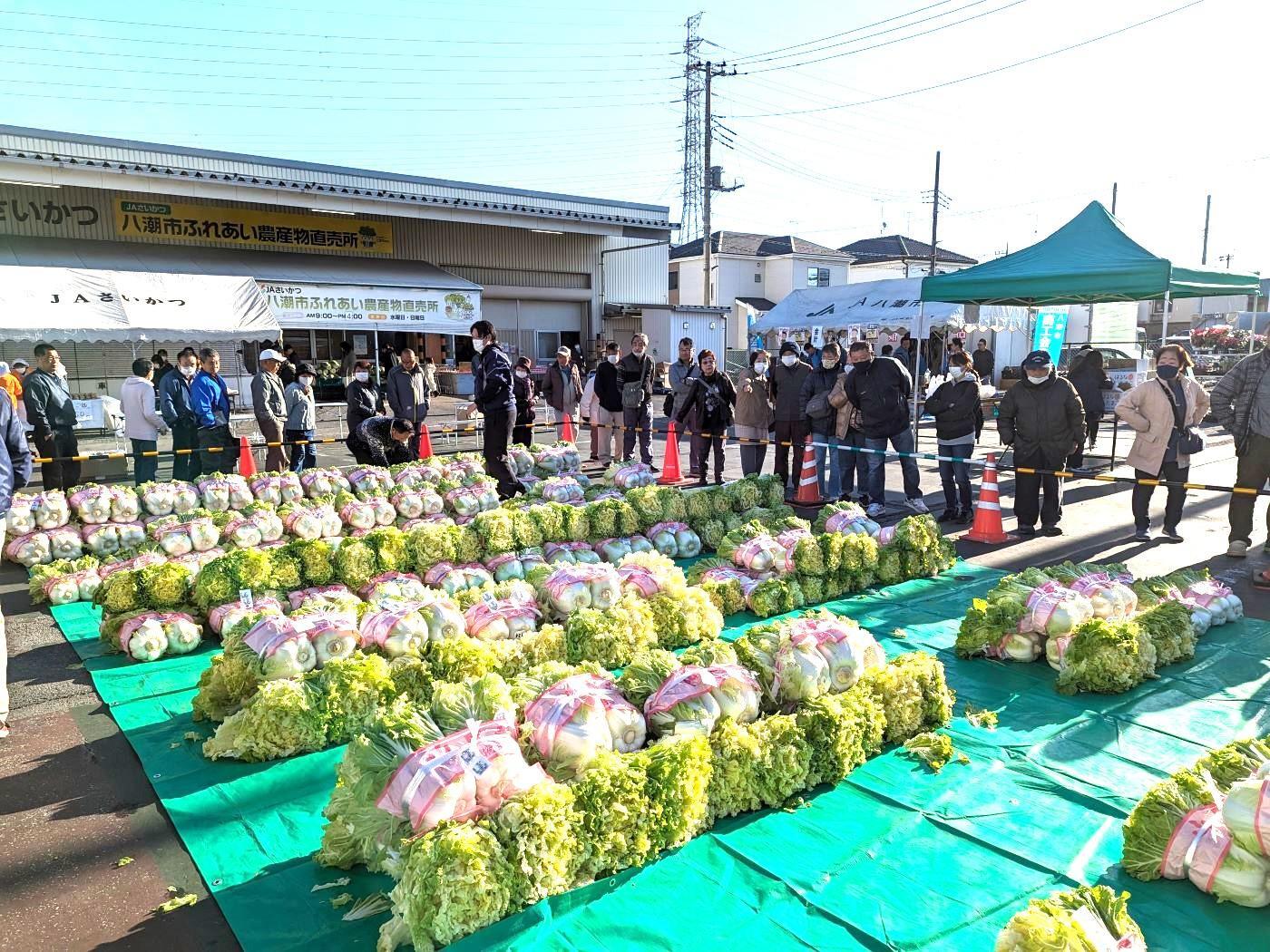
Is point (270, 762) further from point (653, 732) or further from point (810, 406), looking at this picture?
point (810, 406)

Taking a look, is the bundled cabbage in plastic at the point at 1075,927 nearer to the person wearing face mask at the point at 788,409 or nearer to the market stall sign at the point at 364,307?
the person wearing face mask at the point at 788,409

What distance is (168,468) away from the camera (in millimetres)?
14109

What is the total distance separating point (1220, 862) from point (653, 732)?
2.28 metres

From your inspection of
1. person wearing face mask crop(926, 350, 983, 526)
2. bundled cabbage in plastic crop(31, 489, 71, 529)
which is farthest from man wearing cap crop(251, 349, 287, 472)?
person wearing face mask crop(926, 350, 983, 526)

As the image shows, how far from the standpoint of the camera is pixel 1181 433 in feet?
30.3

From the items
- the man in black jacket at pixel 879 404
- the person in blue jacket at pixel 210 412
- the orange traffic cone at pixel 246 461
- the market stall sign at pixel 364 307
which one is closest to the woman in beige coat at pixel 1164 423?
the man in black jacket at pixel 879 404

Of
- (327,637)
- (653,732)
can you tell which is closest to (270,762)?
(327,637)

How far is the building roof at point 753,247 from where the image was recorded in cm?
4900

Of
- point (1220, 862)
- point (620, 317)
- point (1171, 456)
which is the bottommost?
point (1220, 862)

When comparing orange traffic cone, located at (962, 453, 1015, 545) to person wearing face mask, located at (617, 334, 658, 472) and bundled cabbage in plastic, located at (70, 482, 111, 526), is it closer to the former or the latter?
person wearing face mask, located at (617, 334, 658, 472)

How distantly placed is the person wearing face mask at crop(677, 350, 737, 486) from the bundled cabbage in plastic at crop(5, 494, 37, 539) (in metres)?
8.30

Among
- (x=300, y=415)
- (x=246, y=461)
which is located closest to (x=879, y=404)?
(x=300, y=415)

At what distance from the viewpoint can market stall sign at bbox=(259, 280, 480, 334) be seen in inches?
775

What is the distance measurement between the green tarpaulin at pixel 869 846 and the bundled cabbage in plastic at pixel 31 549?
3969mm
